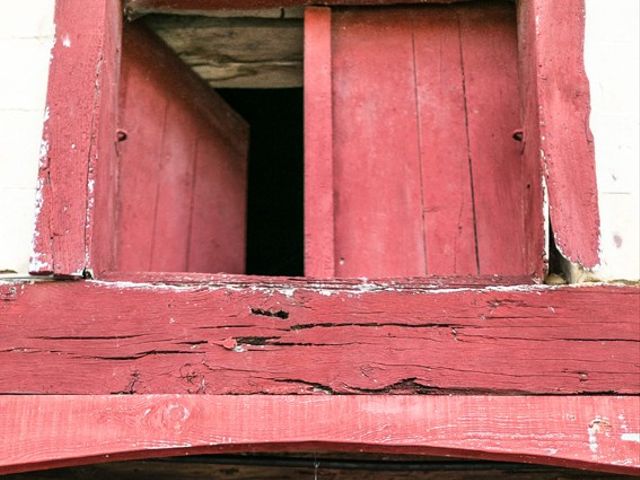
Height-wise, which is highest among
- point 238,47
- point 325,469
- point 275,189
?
point 275,189

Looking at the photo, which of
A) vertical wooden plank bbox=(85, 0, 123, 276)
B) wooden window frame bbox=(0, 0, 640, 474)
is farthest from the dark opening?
wooden window frame bbox=(0, 0, 640, 474)

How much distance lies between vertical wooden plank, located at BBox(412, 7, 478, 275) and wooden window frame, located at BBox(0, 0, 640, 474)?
24cm

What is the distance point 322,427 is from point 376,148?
0.91m

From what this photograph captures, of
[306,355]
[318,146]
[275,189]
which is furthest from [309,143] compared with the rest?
[275,189]

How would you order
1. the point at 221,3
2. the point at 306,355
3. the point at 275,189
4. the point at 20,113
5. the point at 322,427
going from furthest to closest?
the point at 275,189, the point at 221,3, the point at 20,113, the point at 306,355, the point at 322,427

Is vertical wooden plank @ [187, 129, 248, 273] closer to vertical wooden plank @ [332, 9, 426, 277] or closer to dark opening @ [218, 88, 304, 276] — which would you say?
vertical wooden plank @ [332, 9, 426, 277]

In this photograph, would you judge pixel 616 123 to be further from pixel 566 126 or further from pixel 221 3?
pixel 221 3

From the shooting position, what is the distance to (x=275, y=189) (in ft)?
16.2

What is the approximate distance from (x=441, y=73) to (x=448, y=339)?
2.90 feet

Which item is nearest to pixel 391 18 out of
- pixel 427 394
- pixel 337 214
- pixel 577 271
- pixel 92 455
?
pixel 337 214

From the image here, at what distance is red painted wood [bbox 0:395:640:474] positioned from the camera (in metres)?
2.41

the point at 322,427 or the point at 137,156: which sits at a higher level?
the point at 137,156

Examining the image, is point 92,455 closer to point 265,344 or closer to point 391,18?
point 265,344

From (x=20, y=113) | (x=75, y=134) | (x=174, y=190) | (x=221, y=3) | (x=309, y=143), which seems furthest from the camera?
(x=174, y=190)
